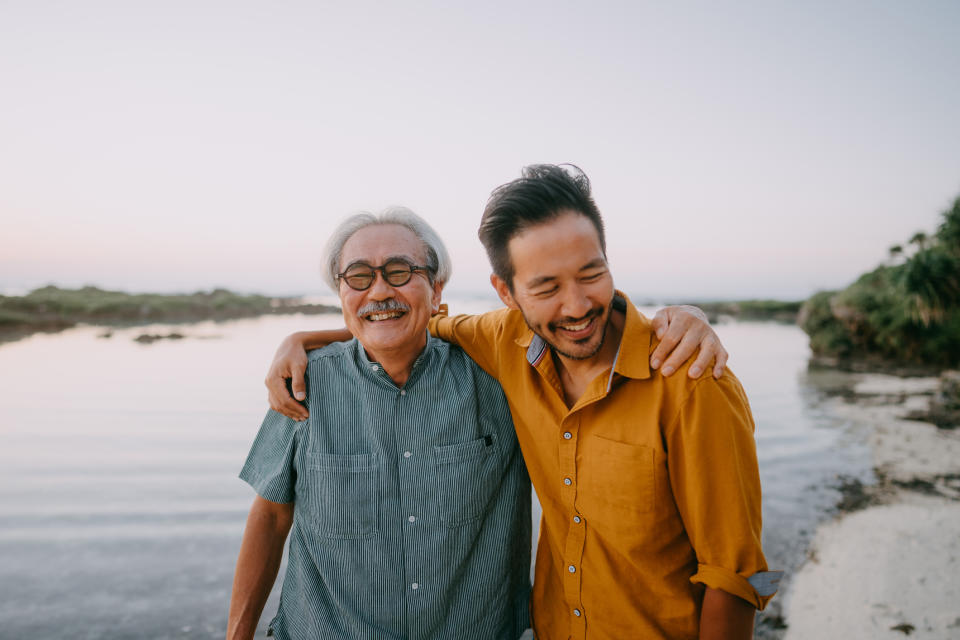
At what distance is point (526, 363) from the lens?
7.10 ft

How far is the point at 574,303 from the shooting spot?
5.92 feet

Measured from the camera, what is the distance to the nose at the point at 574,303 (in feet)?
5.91

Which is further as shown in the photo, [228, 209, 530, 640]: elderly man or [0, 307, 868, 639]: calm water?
[0, 307, 868, 639]: calm water

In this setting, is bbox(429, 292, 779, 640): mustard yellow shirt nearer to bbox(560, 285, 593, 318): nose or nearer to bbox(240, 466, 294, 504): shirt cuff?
bbox(560, 285, 593, 318): nose

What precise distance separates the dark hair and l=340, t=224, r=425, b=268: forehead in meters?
0.35

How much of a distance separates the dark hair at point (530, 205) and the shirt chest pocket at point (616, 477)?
77 cm

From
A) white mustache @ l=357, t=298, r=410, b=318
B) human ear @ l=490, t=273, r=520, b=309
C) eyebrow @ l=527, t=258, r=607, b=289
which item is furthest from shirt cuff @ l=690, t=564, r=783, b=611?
white mustache @ l=357, t=298, r=410, b=318

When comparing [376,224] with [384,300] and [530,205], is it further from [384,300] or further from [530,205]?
[530,205]

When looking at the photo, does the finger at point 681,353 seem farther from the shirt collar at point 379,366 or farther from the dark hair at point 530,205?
the shirt collar at point 379,366

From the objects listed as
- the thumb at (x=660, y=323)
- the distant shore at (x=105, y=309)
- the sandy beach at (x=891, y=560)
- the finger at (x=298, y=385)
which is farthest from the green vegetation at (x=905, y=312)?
the distant shore at (x=105, y=309)

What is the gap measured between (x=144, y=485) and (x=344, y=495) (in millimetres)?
5835

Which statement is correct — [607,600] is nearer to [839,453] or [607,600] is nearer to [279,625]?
[279,625]

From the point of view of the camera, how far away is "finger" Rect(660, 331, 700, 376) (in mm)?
1638

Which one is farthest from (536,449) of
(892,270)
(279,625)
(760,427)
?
(892,270)
